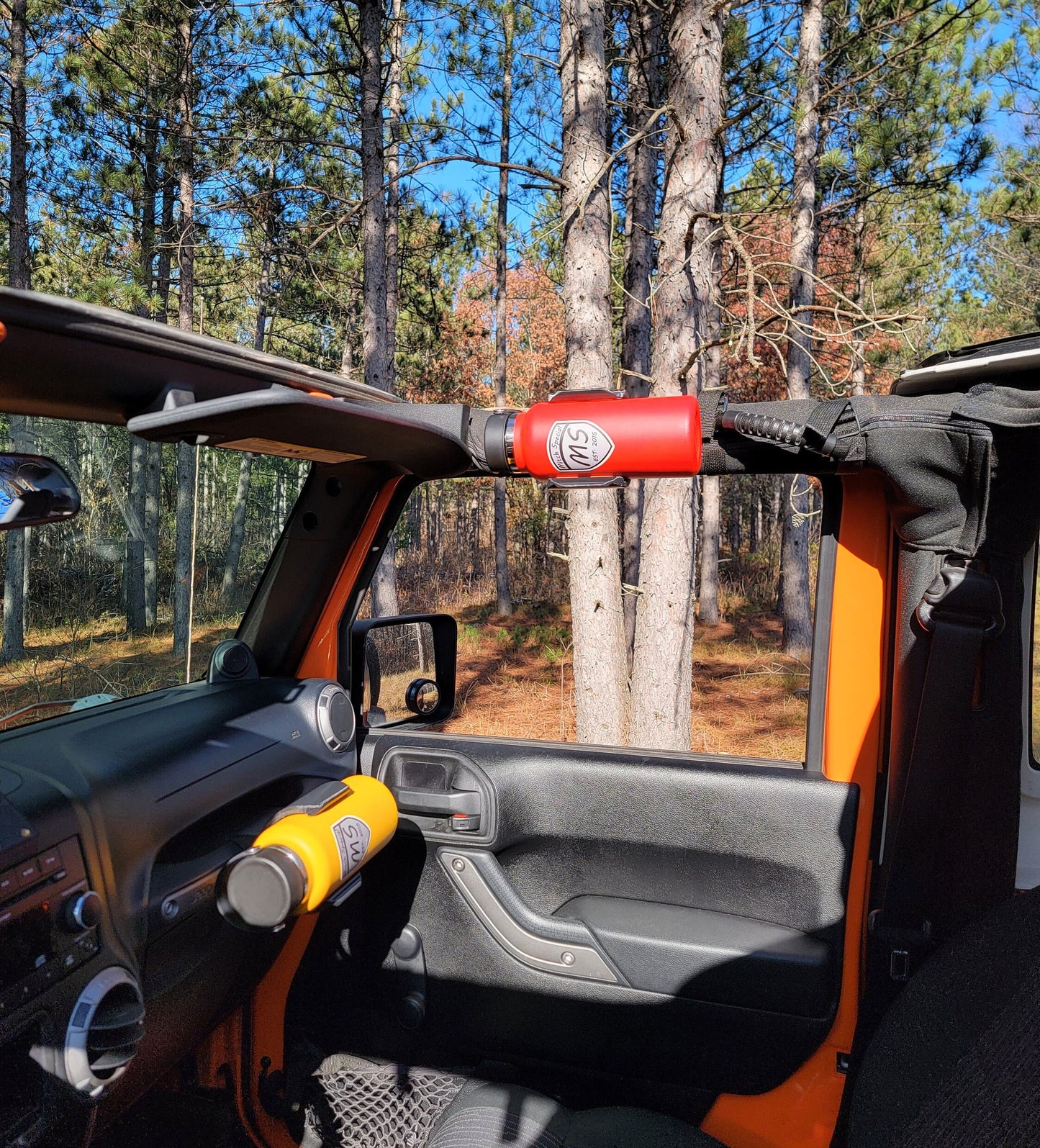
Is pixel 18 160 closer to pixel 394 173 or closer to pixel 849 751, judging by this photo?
pixel 394 173

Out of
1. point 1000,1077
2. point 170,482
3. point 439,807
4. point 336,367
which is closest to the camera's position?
point 1000,1077

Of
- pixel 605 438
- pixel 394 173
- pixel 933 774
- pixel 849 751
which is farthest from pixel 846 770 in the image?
pixel 394 173

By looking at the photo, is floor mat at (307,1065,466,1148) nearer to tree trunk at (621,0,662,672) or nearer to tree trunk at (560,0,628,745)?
tree trunk at (560,0,628,745)

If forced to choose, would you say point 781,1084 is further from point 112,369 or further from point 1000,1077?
point 112,369

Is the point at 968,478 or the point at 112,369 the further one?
the point at 968,478

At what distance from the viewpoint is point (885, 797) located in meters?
1.99

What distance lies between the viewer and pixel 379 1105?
7.48 ft

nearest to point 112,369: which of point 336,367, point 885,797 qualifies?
point 885,797

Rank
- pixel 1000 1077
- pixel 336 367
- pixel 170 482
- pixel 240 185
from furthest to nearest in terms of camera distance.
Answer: pixel 336 367 → pixel 240 185 → pixel 170 482 → pixel 1000 1077

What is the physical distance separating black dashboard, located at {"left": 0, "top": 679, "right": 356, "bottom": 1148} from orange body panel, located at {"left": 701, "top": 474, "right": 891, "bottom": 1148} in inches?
50.1

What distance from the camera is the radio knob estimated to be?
1458 millimetres

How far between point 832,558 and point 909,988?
3.07 feet

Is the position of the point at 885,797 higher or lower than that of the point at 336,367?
lower

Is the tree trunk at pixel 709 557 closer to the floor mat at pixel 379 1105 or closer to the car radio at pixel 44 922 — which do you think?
the floor mat at pixel 379 1105
